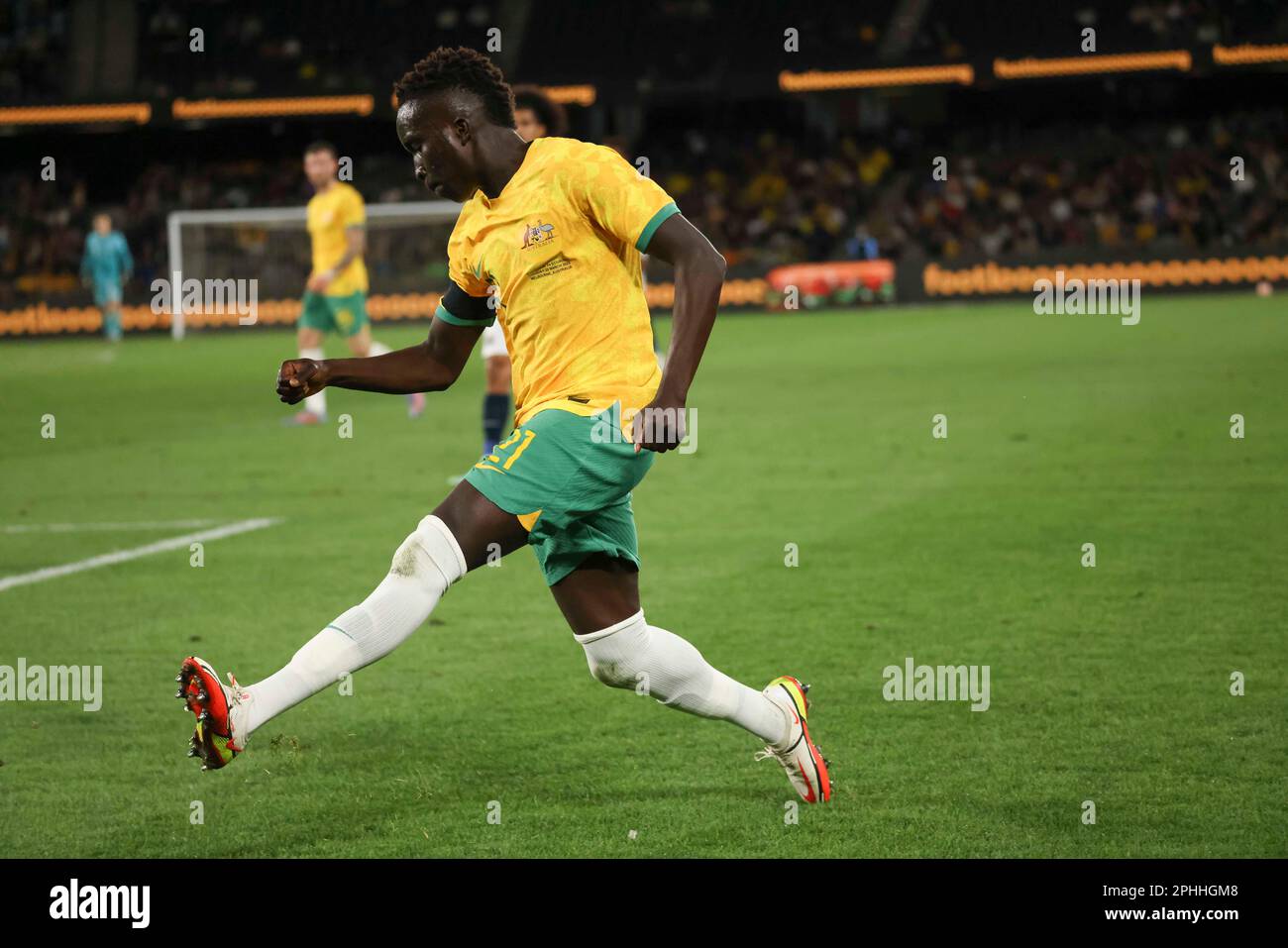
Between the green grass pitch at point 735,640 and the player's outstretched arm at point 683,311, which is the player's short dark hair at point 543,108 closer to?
the green grass pitch at point 735,640

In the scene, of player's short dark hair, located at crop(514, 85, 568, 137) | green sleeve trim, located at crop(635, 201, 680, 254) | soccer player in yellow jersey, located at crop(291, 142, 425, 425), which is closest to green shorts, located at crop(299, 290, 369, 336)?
soccer player in yellow jersey, located at crop(291, 142, 425, 425)

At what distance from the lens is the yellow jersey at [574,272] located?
13.8ft

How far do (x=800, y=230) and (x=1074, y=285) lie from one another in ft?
27.6

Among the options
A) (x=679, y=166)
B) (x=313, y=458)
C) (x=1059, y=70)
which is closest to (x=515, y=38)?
(x=679, y=166)

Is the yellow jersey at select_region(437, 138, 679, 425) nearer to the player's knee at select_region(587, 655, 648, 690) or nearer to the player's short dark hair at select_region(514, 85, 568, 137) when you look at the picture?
the player's knee at select_region(587, 655, 648, 690)

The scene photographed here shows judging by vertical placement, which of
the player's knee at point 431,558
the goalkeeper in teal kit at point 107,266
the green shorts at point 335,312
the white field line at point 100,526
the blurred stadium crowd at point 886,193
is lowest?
the player's knee at point 431,558

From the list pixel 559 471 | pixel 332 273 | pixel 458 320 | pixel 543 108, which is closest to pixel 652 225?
pixel 559 471

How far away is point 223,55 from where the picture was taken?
40.4 meters

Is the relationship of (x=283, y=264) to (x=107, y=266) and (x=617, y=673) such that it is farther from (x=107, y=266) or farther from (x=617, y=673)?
(x=617, y=673)

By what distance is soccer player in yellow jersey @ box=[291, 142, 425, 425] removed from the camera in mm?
14789

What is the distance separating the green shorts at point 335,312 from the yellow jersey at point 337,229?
0.27 ft

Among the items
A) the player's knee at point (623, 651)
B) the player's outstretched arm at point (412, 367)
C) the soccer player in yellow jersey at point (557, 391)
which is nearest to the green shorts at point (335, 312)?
the player's outstretched arm at point (412, 367)

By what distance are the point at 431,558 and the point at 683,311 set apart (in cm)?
85

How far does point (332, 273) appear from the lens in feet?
48.7
